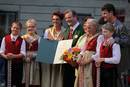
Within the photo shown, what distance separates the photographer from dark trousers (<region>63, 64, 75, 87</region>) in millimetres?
9648

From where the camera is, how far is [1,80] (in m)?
10.1

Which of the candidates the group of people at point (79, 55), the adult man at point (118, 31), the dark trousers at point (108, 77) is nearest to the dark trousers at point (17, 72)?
the group of people at point (79, 55)

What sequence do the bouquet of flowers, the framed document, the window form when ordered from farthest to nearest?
1. the window
2. the framed document
3. the bouquet of flowers

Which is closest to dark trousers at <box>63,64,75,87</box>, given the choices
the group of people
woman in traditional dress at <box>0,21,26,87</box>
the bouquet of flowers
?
the group of people

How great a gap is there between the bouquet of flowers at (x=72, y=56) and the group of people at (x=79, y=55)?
0.08 metres

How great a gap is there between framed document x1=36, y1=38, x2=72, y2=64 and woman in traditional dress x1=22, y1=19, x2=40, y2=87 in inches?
5.1

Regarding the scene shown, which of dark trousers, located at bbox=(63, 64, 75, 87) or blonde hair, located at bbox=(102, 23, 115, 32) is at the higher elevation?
blonde hair, located at bbox=(102, 23, 115, 32)

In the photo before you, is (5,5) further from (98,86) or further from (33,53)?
(98,86)

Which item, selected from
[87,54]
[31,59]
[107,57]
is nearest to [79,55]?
[87,54]

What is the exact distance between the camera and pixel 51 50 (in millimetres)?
9695

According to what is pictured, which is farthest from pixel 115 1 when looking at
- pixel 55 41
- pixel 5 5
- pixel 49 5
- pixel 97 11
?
pixel 55 41

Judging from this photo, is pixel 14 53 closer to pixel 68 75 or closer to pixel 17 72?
pixel 17 72

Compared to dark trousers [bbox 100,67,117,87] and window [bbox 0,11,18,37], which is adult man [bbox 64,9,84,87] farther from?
window [bbox 0,11,18,37]

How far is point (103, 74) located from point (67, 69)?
0.90 metres
